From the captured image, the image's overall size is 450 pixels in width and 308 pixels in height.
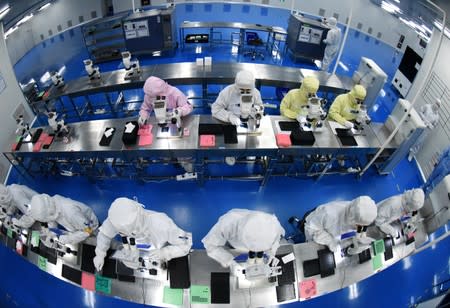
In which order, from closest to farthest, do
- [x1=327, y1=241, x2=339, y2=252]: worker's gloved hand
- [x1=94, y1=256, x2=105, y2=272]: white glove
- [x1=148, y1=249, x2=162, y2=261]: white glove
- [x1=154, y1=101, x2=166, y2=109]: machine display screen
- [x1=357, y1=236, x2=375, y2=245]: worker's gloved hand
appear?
[x1=148, y1=249, x2=162, y2=261]: white glove < [x1=94, y1=256, x2=105, y2=272]: white glove < [x1=357, y1=236, x2=375, y2=245]: worker's gloved hand < [x1=327, y1=241, x2=339, y2=252]: worker's gloved hand < [x1=154, y1=101, x2=166, y2=109]: machine display screen

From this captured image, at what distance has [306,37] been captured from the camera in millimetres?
8070

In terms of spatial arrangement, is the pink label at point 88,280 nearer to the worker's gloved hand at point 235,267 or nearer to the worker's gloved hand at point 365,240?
the worker's gloved hand at point 235,267

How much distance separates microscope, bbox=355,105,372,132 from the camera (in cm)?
459

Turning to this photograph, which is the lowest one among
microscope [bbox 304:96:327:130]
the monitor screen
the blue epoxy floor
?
the blue epoxy floor

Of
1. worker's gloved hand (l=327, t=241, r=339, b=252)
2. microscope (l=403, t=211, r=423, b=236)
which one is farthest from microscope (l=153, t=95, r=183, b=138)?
microscope (l=403, t=211, r=423, b=236)

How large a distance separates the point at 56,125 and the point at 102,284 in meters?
2.80

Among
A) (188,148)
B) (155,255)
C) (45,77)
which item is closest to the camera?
(155,255)

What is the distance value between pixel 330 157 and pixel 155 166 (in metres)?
3.40

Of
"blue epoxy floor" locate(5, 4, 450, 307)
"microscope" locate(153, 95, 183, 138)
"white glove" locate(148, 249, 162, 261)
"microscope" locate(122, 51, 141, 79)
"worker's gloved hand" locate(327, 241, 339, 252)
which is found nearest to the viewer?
"white glove" locate(148, 249, 162, 261)

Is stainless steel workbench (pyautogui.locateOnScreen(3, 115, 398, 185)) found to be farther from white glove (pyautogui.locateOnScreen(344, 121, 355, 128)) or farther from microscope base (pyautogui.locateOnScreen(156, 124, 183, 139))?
white glove (pyautogui.locateOnScreen(344, 121, 355, 128))

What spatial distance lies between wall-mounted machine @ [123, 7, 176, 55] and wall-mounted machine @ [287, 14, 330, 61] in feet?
12.2

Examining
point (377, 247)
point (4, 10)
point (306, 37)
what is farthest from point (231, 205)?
point (306, 37)

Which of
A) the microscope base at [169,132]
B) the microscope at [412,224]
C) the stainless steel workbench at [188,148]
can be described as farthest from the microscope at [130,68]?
the microscope at [412,224]

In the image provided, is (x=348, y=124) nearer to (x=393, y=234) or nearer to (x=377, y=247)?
(x=393, y=234)
